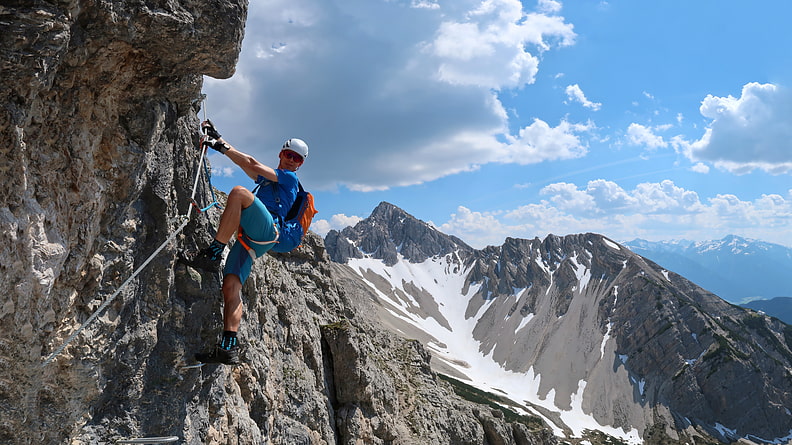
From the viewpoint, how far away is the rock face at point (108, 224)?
4.73m

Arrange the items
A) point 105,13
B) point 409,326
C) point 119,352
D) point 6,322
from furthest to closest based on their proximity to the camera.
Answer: point 409,326 < point 119,352 < point 105,13 < point 6,322

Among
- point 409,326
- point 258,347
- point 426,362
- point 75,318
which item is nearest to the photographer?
point 75,318

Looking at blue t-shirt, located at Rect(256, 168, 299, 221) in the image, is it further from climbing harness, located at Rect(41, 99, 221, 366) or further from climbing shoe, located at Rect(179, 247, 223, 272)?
climbing shoe, located at Rect(179, 247, 223, 272)

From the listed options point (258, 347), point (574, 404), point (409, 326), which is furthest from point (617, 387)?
point (258, 347)

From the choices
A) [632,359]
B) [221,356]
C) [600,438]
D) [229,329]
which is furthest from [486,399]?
[229,329]

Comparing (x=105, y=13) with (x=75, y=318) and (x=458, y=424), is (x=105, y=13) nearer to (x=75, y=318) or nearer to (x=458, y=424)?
(x=75, y=318)

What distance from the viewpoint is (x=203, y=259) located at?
27.4 feet

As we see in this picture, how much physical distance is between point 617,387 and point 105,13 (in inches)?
6528

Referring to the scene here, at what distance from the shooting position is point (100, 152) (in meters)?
6.04

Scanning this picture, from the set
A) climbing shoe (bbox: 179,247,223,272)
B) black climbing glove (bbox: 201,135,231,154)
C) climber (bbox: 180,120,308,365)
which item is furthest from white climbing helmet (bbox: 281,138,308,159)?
climbing shoe (bbox: 179,247,223,272)

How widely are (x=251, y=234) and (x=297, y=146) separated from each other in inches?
96.3

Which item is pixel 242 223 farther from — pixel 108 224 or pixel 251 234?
pixel 108 224

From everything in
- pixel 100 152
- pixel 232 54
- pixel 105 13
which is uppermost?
pixel 232 54

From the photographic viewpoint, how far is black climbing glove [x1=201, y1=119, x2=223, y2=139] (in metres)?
8.34
